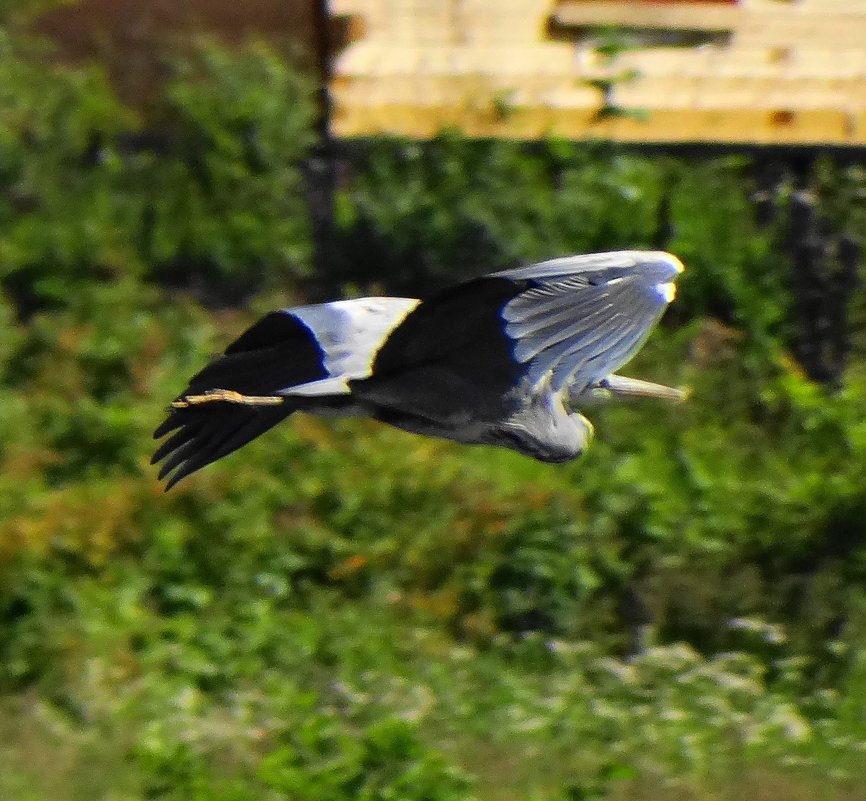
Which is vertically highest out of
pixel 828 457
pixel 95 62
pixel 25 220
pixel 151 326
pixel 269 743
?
pixel 95 62

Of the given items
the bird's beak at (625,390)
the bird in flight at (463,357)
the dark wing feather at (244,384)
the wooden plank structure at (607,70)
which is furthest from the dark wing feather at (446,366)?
the wooden plank structure at (607,70)

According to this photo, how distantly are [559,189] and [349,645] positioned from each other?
2553 mm

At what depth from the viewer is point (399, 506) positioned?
6.25 metres

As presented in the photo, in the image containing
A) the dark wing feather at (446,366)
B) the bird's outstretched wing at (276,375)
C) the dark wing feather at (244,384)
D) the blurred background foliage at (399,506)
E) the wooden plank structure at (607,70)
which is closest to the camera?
the dark wing feather at (446,366)

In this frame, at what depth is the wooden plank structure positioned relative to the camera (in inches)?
287

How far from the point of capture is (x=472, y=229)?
6918 millimetres

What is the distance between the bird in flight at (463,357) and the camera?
2.83 m

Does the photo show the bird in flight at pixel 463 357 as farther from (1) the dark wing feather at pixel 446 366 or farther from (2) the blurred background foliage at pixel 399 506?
(2) the blurred background foliage at pixel 399 506

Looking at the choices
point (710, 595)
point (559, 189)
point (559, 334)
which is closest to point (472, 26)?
point (559, 189)

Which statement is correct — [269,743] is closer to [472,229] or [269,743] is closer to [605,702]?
[605,702]

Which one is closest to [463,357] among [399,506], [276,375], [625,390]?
[276,375]

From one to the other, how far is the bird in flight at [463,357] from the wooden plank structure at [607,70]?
4168 mm

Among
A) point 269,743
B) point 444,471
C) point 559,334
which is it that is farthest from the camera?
point 444,471

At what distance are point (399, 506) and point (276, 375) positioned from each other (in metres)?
3.13
